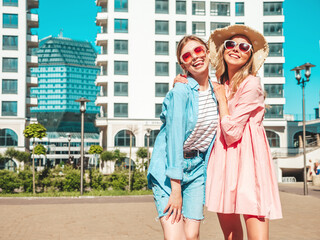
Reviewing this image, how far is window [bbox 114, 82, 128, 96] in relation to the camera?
48.0 meters

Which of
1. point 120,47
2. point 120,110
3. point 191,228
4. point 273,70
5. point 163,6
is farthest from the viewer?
point 163,6

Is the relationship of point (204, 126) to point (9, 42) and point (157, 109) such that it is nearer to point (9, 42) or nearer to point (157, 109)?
point (157, 109)

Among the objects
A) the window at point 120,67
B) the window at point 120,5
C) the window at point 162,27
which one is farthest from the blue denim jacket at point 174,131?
the window at point 120,5

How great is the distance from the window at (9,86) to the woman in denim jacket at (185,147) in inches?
1819

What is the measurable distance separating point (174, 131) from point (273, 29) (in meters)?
50.3

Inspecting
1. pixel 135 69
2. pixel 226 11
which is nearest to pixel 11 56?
pixel 135 69

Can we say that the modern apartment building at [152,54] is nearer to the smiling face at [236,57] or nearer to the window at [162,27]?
the window at [162,27]

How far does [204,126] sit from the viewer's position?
3201 mm

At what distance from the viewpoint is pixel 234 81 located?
3.38m

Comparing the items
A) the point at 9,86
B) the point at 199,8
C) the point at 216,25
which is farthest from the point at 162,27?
the point at 9,86

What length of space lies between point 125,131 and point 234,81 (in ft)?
145

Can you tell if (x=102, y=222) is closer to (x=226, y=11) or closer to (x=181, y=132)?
(x=181, y=132)

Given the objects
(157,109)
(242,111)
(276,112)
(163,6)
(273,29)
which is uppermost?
(163,6)

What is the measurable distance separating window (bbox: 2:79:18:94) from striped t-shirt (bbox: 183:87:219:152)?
46.3 meters
